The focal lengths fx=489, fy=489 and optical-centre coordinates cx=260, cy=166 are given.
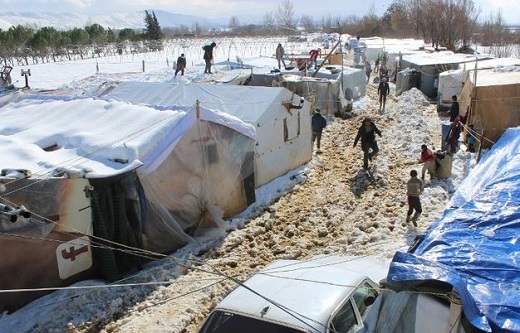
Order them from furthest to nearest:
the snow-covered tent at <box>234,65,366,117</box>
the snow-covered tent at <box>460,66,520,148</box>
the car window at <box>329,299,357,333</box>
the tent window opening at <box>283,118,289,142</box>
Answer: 1. the snow-covered tent at <box>234,65,366,117</box>
2. the snow-covered tent at <box>460,66,520,148</box>
3. the tent window opening at <box>283,118,289,142</box>
4. the car window at <box>329,299,357,333</box>

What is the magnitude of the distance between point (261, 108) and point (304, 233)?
3.87 meters

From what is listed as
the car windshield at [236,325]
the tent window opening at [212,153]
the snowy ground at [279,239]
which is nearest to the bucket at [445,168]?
the snowy ground at [279,239]

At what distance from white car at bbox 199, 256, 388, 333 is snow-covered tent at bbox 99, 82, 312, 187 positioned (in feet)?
21.2

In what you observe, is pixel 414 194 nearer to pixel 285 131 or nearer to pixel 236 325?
pixel 285 131

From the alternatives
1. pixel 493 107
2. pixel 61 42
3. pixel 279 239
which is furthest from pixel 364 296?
pixel 61 42

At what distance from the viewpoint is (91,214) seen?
7688mm

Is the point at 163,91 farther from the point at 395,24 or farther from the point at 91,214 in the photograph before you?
the point at 395,24

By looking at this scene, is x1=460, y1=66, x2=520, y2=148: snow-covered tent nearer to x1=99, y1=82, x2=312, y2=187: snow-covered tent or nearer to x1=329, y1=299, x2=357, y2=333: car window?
x1=99, y1=82, x2=312, y2=187: snow-covered tent

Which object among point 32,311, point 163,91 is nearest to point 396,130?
point 163,91

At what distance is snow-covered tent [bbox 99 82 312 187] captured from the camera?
477 inches

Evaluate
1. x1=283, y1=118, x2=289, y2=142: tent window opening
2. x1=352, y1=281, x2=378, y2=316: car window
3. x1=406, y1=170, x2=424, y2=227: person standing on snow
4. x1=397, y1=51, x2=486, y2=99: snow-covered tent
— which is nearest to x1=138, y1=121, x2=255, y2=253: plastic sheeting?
x1=283, y1=118, x2=289, y2=142: tent window opening

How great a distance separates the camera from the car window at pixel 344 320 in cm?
460

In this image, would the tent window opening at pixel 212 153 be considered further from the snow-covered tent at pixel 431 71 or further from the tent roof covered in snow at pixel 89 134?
the snow-covered tent at pixel 431 71

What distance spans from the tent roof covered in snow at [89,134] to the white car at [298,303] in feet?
12.0
